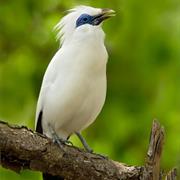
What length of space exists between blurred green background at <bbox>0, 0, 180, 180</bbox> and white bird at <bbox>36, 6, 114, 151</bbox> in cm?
65

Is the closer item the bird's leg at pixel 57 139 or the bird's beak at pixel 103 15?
the bird's leg at pixel 57 139

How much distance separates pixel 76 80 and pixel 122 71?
1170 mm

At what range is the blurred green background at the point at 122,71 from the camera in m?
7.14

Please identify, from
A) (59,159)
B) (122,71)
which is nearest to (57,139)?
(59,159)

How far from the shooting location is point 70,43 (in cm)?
645

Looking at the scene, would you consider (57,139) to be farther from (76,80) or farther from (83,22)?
(83,22)

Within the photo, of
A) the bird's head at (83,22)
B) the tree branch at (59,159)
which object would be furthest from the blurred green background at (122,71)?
the tree branch at (59,159)

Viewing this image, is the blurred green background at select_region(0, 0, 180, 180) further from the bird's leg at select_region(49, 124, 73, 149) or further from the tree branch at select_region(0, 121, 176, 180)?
the tree branch at select_region(0, 121, 176, 180)

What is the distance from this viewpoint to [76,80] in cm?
620

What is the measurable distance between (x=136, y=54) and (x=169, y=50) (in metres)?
0.28

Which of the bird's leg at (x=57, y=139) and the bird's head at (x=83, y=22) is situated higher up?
the bird's head at (x=83, y=22)

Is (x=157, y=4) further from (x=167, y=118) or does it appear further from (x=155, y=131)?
(x=155, y=131)

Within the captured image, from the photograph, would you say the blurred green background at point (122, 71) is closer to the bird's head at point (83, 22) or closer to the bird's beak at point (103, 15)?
the bird's head at point (83, 22)

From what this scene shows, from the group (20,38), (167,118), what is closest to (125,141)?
(167,118)
